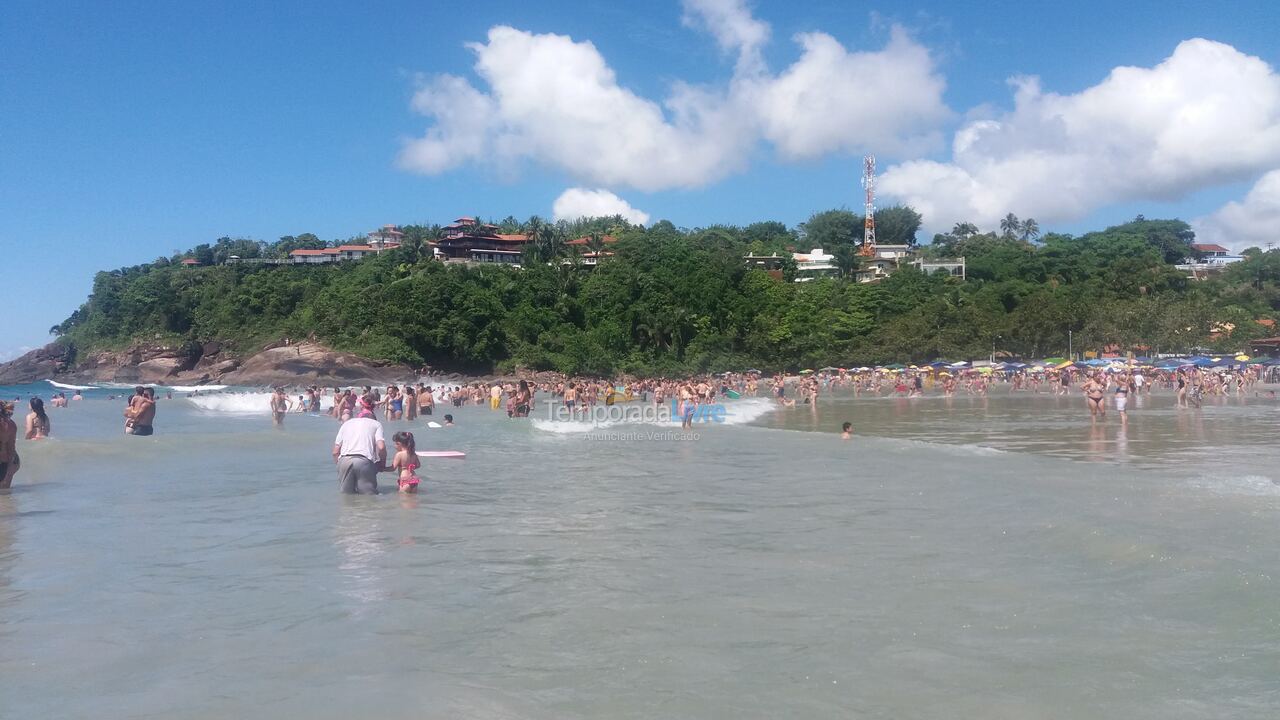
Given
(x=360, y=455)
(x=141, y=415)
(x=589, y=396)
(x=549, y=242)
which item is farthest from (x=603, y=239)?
(x=360, y=455)

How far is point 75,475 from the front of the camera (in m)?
11.6

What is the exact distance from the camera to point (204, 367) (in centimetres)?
7250

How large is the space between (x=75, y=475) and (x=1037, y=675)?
11832 millimetres

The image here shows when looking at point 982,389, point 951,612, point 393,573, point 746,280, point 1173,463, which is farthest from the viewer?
point 746,280

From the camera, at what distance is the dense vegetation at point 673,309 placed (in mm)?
56062

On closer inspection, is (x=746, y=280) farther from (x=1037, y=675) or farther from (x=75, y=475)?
(x=1037, y=675)

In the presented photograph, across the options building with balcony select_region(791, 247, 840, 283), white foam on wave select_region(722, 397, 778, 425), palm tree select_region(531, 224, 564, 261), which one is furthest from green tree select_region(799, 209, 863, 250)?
white foam on wave select_region(722, 397, 778, 425)

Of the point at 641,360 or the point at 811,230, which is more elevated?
the point at 811,230

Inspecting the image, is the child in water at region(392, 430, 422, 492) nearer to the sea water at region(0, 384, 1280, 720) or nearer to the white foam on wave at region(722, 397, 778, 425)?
the sea water at region(0, 384, 1280, 720)

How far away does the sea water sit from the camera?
161 inches

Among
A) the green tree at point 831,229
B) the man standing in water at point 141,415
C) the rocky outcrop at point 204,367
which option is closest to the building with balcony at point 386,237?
the rocky outcrop at point 204,367

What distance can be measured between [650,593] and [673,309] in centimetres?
5579

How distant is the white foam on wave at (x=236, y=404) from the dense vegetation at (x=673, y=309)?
25163 millimetres

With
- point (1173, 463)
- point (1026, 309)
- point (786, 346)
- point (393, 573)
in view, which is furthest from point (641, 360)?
point (393, 573)
